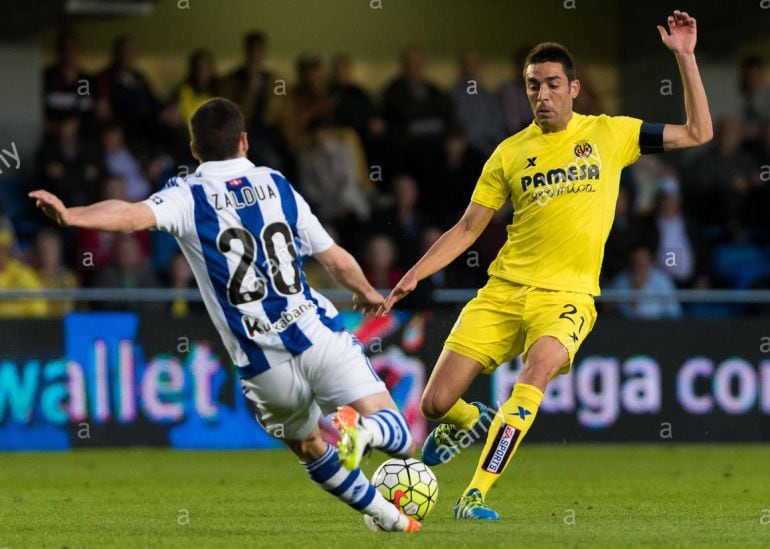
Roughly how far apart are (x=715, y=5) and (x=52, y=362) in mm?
9872

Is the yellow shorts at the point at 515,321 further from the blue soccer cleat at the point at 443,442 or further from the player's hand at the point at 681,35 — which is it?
the player's hand at the point at 681,35

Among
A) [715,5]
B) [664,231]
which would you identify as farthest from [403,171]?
[715,5]

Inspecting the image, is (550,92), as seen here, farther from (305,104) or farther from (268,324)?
(305,104)

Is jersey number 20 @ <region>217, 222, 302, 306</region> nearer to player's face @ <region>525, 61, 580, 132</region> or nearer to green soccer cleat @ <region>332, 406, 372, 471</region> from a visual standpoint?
green soccer cleat @ <region>332, 406, 372, 471</region>

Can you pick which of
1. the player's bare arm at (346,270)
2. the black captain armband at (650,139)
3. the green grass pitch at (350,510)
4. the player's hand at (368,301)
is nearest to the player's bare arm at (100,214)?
the player's bare arm at (346,270)

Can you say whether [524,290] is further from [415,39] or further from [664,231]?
[415,39]

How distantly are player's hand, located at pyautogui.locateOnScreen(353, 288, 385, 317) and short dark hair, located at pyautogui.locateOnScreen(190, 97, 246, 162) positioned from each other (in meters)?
0.84

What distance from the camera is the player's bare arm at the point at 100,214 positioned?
6414mm

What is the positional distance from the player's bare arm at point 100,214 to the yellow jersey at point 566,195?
251cm

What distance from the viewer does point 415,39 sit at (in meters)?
19.9

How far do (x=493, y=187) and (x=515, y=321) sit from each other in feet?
2.41

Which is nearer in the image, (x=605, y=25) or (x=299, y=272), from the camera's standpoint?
(x=299, y=272)

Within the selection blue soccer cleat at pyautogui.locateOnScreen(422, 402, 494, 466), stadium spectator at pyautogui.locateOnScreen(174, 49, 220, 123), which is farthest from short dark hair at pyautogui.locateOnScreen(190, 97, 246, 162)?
stadium spectator at pyautogui.locateOnScreen(174, 49, 220, 123)

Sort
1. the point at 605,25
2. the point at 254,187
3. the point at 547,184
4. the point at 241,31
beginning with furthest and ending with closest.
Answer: the point at 605,25, the point at 241,31, the point at 547,184, the point at 254,187
